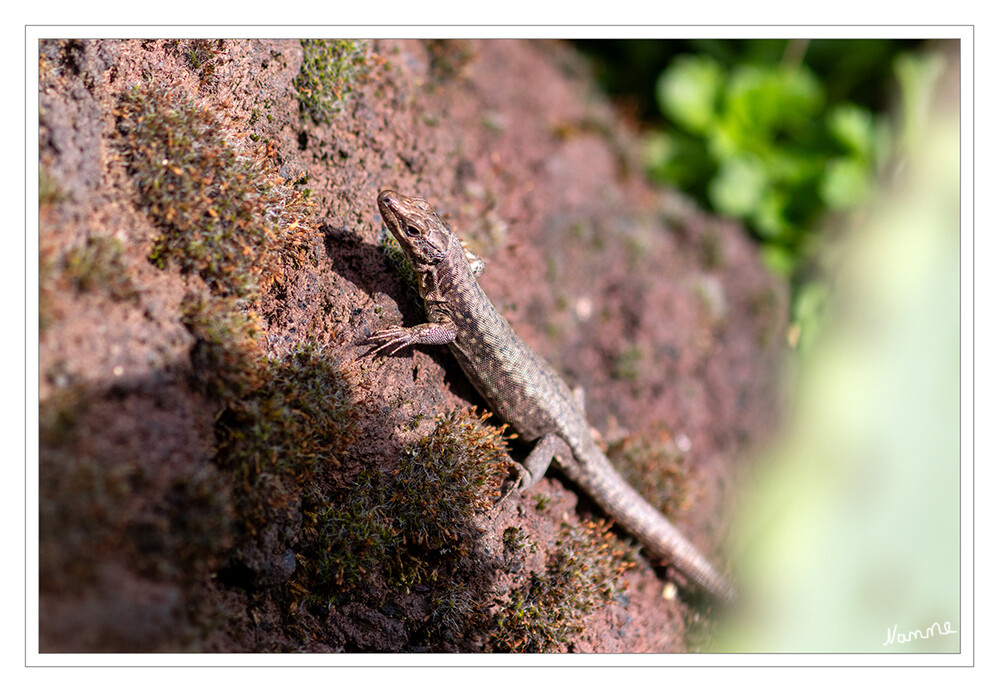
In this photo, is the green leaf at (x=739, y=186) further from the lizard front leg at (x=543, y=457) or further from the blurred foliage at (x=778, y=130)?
the lizard front leg at (x=543, y=457)

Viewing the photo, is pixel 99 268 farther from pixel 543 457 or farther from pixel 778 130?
pixel 778 130

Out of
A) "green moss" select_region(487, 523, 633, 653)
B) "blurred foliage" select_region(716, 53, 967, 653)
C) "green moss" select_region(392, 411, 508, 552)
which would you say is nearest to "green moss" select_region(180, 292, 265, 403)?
"green moss" select_region(392, 411, 508, 552)

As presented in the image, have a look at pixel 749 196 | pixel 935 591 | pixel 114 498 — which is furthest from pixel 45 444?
pixel 749 196

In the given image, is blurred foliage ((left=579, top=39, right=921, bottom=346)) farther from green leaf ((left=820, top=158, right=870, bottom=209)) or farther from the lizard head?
the lizard head

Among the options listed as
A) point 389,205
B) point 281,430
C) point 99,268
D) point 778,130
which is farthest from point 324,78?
point 778,130
